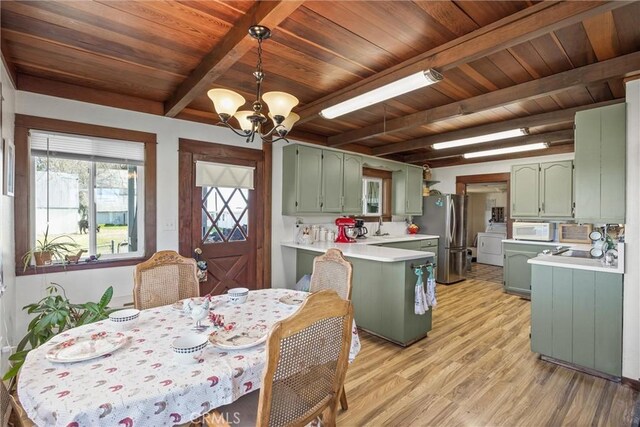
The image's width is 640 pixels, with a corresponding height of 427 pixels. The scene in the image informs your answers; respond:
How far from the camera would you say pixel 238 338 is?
1430mm

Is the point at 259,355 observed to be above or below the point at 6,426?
above

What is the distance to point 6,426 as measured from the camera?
5.37 ft

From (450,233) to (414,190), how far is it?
39.3 inches

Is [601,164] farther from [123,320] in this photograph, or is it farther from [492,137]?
[123,320]

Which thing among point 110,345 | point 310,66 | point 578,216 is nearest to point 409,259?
point 578,216

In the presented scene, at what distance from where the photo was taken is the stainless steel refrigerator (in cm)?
544

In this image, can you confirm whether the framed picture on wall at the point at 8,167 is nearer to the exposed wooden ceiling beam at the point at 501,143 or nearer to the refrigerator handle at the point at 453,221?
the exposed wooden ceiling beam at the point at 501,143

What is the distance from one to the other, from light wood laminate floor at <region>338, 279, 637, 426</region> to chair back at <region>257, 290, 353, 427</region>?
37.1 inches

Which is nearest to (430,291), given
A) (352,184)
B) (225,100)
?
(352,184)

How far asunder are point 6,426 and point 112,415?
4.43ft

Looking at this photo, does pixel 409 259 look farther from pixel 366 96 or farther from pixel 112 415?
pixel 112 415

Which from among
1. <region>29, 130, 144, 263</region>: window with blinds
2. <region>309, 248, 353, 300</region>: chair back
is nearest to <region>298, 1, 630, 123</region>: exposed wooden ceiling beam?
<region>309, 248, 353, 300</region>: chair back

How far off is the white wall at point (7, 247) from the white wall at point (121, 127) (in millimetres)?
57

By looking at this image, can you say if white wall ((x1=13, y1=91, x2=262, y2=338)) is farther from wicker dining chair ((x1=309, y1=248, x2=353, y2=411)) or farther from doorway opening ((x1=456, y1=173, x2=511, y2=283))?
doorway opening ((x1=456, y1=173, x2=511, y2=283))
